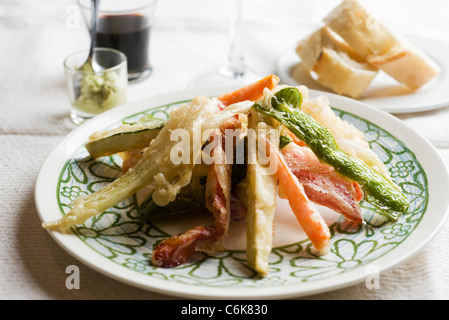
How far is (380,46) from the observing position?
2.85 meters

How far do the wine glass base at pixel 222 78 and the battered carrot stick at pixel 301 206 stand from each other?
56.8 inches

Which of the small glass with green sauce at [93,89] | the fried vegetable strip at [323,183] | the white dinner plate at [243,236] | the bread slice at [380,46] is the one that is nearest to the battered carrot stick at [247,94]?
the fried vegetable strip at [323,183]

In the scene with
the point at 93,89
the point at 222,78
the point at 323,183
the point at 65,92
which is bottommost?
the point at 65,92

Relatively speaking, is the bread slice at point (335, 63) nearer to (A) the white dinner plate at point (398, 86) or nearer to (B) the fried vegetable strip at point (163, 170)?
(A) the white dinner plate at point (398, 86)

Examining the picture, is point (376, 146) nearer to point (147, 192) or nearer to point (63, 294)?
point (147, 192)

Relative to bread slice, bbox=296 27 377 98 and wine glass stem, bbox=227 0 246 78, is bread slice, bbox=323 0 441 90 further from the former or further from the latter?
wine glass stem, bbox=227 0 246 78

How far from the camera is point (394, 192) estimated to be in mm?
1847

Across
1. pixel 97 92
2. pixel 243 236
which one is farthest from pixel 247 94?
pixel 97 92

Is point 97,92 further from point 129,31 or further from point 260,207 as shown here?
point 260,207

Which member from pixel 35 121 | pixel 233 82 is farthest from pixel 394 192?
pixel 35 121

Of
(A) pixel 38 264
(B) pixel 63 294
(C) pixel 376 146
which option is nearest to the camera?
(B) pixel 63 294

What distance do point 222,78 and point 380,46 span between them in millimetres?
870

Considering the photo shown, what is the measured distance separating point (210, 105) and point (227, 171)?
0.23 m

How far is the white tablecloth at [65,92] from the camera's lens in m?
1.69
